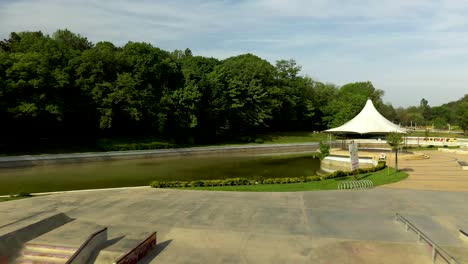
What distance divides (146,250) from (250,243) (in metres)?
3.18

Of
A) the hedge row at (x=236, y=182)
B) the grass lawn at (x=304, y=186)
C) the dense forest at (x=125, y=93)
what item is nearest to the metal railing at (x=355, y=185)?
the grass lawn at (x=304, y=186)

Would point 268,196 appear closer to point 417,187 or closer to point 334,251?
point 334,251

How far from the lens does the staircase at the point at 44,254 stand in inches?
348

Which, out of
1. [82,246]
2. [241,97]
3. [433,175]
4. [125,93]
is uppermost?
[241,97]

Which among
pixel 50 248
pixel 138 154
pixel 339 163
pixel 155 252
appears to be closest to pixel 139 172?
pixel 138 154

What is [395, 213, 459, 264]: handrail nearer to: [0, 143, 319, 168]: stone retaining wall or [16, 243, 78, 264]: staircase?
[16, 243, 78, 264]: staircase

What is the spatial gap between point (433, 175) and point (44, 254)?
24612 millimetres

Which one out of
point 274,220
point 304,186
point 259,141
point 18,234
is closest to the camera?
point 18,234

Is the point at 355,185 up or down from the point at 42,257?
down

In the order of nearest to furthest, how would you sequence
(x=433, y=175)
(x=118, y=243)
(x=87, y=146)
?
(x=118, y=243) → (x=433, y=175) → (x=87, y=146)

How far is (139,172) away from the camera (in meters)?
29.5

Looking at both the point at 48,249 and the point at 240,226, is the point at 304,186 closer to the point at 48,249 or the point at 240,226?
the point at 240,226

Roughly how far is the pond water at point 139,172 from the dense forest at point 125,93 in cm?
900

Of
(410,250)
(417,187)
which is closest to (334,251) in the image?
(410,250)
